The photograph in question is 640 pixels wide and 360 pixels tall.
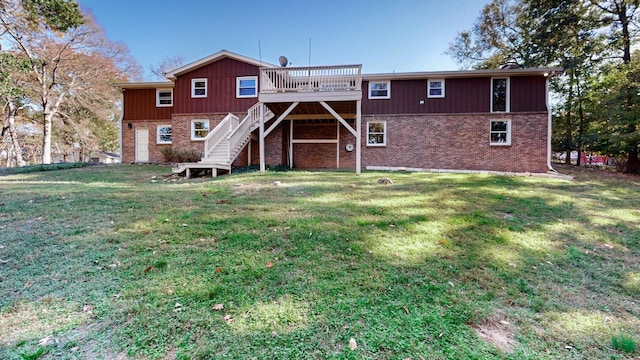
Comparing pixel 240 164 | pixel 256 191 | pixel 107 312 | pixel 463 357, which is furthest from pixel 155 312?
pixel 240 164

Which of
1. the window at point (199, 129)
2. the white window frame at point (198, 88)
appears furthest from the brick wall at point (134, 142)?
the white window frame at point (198, 88)

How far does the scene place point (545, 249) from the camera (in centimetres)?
425

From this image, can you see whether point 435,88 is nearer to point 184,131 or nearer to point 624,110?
point 624,110

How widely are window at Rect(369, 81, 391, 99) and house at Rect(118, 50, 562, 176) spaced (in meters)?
0.05

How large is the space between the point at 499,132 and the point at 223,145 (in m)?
13.2

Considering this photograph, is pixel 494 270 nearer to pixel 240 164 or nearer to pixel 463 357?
pixel 463 357

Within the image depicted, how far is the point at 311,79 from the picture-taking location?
11461 mm

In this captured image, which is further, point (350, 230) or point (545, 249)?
point (350, 230)

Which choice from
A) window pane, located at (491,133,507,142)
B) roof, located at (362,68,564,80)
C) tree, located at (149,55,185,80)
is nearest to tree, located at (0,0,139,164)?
tree, located at (149,55,185,80)

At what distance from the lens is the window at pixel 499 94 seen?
14102 millimetres

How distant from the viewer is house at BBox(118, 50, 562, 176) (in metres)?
13.8

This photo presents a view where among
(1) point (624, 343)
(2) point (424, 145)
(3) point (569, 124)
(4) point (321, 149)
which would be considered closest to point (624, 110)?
(3) point (569, 124)

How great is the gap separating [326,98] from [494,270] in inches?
350

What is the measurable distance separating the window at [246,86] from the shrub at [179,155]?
12.9ft
